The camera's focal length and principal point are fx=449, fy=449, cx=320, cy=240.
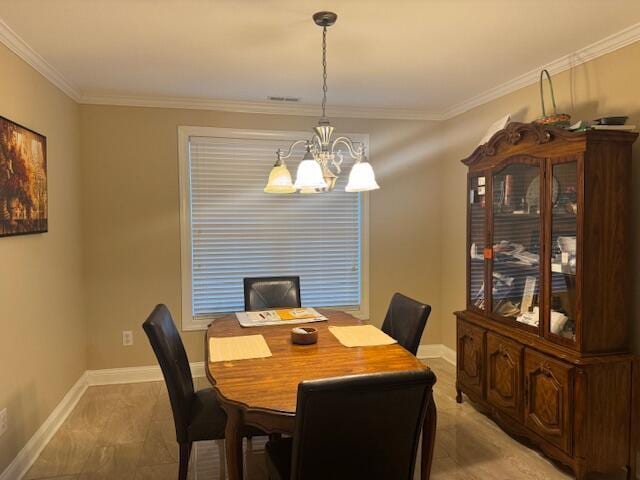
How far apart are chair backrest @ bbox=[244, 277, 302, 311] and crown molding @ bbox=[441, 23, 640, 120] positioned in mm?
2198

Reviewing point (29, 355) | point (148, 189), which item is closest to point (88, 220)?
point (148, 189)

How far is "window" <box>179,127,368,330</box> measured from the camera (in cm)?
397

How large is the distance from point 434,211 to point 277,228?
157 centimetres

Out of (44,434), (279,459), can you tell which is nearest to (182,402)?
(279,459)

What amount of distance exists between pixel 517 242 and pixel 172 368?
220 cm

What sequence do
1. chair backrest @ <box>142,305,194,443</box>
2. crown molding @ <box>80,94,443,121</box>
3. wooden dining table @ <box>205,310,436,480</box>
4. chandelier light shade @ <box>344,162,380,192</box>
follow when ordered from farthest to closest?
1. crown molding @ <box>80,94,443,121</box>
2. chandelier light shade @ <box>344,162,380,192</box>
3. chair backrest @ <box>142,305,194,443</box>
4. wooden dining table @ <box>205,310,436,480</box>

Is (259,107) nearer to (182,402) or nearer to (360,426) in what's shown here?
(182,402)

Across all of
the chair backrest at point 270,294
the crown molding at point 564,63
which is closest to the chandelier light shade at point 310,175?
the chair backrest at point 270,294

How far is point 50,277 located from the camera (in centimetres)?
303

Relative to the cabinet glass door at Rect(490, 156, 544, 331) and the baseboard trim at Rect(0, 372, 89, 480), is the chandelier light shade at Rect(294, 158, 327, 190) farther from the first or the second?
the baseboard trim at Rect(0, 372, 89, 480)

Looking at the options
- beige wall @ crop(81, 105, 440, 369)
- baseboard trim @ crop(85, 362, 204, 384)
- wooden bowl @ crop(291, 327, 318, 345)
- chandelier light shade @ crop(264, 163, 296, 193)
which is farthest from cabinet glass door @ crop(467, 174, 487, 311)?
baseboard trim @ crop(85, 362, 204, 384)

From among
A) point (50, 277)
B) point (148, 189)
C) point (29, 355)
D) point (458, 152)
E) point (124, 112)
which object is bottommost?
point (29, 355)

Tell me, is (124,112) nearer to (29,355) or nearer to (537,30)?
(29,355)

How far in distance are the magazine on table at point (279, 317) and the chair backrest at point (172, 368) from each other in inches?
22.0
